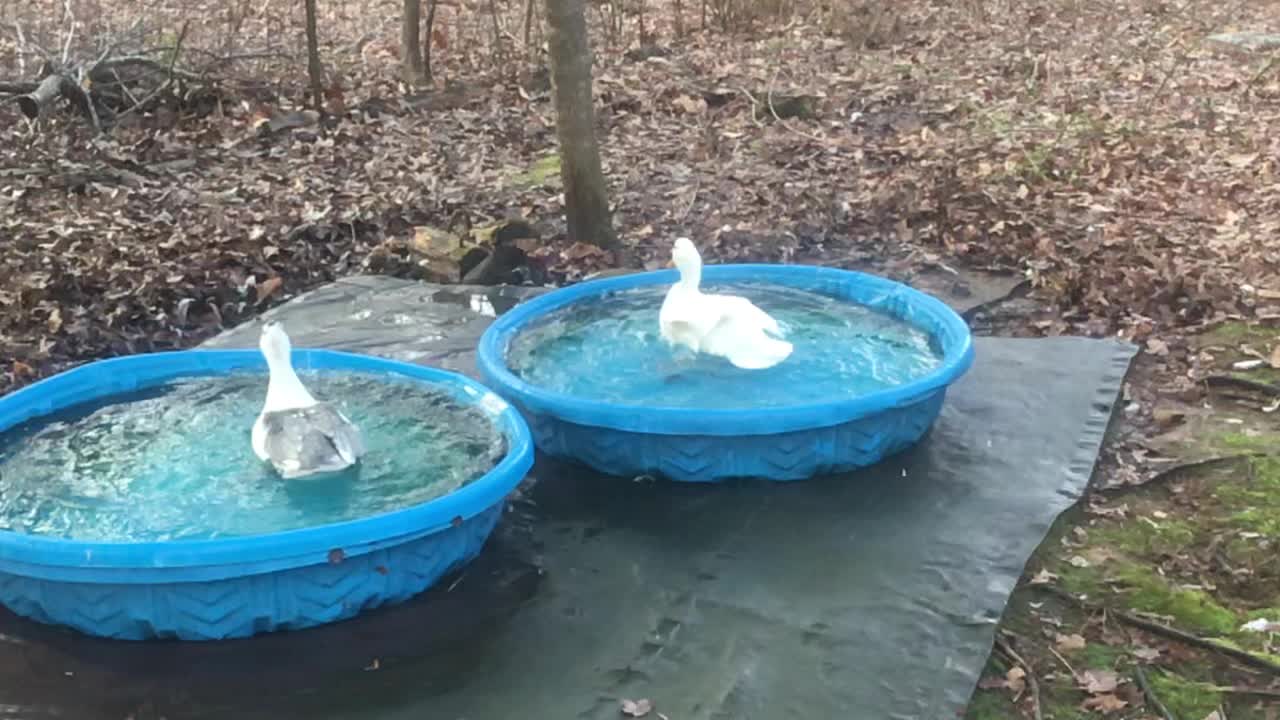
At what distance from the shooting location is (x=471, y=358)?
16.8ft

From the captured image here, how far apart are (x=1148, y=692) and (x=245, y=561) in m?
2.35

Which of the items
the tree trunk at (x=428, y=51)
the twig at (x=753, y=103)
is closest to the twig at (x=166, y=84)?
the tree trunk at (x=428, y=51)

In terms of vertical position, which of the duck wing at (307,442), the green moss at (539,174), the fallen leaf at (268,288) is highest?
the duck wing at (307,442)

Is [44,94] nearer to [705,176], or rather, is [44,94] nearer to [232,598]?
[705,176]

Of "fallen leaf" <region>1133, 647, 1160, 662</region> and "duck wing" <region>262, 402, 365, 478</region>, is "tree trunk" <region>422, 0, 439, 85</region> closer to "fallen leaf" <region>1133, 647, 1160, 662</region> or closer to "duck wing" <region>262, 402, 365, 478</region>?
Answer: "duck wing" <region>262, 402, 365, 478</region>

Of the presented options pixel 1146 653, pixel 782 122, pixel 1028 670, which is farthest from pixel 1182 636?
pixel 782 122

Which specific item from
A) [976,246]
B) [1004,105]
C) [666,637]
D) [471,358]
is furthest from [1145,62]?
[666,637]

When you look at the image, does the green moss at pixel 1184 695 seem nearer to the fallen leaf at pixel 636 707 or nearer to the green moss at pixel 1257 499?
the green moss at pixel 1257 499

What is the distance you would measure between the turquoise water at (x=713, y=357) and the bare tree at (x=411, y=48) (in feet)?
17.6

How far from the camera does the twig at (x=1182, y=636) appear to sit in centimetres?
318

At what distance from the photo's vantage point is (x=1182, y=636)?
10.8ft

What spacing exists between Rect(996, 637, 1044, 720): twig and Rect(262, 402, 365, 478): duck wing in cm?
201

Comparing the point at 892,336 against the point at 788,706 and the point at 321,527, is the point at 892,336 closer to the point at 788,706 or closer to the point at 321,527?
the point at 788,706

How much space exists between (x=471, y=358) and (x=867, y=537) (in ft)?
6.76
